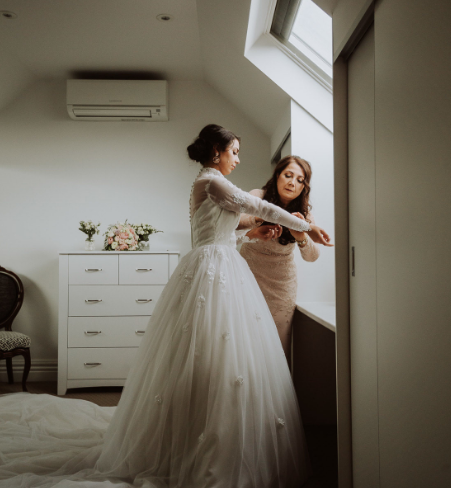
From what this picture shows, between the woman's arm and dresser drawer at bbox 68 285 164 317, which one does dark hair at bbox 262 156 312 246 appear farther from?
dresser drawer at bbox 68 285 164 317

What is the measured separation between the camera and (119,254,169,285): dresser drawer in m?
3.51

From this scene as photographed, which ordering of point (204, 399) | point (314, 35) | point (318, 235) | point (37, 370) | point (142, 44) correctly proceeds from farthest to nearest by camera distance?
1. point (37, 370)
2. point (142, 44)
3. point (314, 35)
4. point (318, 235)
5. point (204, 399)

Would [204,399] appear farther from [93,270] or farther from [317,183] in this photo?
[93,270]

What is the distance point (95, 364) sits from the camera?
3.44 meters

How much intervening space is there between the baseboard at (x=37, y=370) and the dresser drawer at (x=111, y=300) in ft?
2.55

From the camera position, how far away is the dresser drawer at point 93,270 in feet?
11.4

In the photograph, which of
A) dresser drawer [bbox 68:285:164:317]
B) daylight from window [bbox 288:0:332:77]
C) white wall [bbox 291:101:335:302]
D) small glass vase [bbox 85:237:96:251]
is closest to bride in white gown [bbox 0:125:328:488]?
white wall [bbox 291:101:335:302]

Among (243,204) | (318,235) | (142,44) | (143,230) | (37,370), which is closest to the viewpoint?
(243,204)

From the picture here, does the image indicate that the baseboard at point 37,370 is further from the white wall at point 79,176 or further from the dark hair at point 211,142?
the dark hair at point 211,142

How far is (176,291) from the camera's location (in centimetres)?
191

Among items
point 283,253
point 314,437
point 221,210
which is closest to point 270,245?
point 283,253

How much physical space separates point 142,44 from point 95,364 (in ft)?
8.23

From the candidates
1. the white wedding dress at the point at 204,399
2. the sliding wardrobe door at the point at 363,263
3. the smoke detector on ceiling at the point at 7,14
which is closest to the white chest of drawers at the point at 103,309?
the white wedding dress at the point at 204,399

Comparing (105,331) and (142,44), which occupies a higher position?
(142,44)
